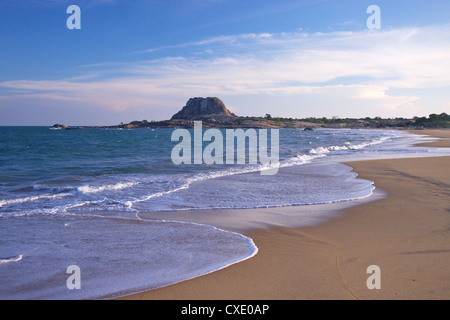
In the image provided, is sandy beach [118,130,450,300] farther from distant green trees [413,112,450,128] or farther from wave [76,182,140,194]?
distant green trees [413,112,450,128]

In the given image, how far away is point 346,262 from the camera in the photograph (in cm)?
509

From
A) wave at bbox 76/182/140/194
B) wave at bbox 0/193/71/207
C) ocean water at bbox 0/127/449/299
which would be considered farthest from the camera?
wave at bbox 76/182/140/194

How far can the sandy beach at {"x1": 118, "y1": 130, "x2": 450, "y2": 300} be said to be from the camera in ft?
13.6

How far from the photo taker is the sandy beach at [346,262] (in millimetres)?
4156

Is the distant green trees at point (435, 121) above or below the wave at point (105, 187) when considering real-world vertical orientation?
above

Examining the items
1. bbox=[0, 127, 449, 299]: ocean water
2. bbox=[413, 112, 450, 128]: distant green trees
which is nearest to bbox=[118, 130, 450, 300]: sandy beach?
bbox=[0, 127, 449, 299]: ocean water

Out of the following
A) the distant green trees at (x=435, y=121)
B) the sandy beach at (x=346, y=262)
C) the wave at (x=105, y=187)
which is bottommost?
the sandy beach at (x=346, y=262)

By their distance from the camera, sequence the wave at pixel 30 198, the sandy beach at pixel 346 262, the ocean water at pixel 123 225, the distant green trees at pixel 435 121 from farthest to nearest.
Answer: the distant green trees at pixel 435 121
the wave at pixel 30 198
the ocean water at pixel 123 225
the sandy beach at pixel 346 262

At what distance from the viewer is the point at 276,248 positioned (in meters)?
5.83

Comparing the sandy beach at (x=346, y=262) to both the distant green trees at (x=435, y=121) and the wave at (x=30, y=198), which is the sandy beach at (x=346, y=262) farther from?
the distant green trees at (x=435, y=121)

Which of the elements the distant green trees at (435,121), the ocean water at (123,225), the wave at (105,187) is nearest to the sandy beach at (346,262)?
the ocean water at (123,225)

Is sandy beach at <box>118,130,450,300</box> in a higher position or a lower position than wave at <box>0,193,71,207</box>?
lower
